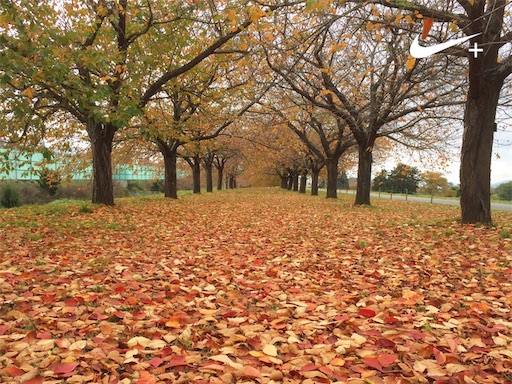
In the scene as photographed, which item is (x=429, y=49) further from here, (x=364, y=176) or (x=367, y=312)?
(x=364, y=176)

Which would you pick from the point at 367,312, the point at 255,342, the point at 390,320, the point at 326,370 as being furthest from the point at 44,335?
the point at 390,320

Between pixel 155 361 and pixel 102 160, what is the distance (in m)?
11.6

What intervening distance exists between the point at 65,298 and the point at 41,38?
480cm

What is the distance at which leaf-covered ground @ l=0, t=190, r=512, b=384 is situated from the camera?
8.92 feet

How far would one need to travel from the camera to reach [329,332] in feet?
11.2

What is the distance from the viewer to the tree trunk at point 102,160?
13109mm

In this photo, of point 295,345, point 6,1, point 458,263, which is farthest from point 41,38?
point 458,263

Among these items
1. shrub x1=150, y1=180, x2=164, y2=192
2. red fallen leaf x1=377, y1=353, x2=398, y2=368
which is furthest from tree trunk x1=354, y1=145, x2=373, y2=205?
shrub x1=150, y1=180, x2=164, y2=192

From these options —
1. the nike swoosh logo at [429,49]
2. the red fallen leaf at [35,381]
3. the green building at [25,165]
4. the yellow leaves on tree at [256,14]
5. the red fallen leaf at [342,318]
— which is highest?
the nike swoosh logo at [429,49]

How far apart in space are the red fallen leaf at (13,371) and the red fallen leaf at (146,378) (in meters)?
0.75

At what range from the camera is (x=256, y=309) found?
4023 mm

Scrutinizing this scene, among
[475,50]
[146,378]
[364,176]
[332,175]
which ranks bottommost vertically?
[146,378]

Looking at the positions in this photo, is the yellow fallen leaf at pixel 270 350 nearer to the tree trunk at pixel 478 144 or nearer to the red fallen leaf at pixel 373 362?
the red fallen leaf at pixel 373 362

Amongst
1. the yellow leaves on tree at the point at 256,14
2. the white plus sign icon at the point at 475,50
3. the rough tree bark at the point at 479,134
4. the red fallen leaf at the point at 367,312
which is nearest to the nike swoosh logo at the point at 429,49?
the white plus sign icon at the point at 475,50
